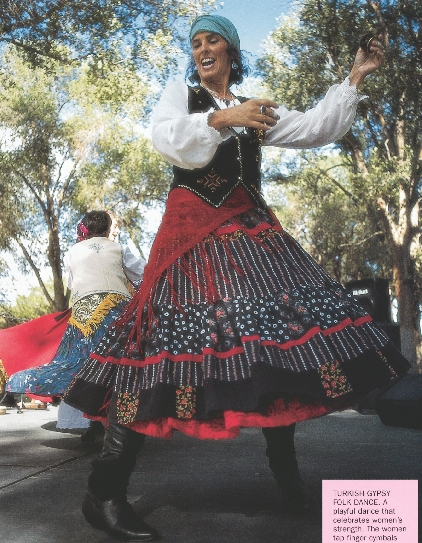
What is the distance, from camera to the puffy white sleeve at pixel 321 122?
85.4 inches

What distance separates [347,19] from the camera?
32.6 feet

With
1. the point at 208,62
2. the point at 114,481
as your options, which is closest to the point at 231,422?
the point at 114,481

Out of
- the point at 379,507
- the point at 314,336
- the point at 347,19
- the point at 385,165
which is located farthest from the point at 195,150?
the point at 385,165

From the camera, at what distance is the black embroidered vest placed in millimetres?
2088

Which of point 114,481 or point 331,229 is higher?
point 331,229

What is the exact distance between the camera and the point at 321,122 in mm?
2209

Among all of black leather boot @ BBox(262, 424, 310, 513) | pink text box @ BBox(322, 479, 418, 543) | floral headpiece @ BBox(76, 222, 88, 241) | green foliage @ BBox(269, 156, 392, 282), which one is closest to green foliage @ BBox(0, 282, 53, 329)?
green foliage @ BBox(269, 156, 392, 282)

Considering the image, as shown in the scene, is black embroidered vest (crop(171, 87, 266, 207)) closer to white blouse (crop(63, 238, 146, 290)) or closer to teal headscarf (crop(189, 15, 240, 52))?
teal headscarf (crop(189, 15, 240, 52))

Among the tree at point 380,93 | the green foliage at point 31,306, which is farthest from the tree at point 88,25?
the green foliage at point 31,306

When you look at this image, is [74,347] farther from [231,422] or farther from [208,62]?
[231,422]

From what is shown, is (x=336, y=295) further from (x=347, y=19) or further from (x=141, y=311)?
(x=347, y=19)

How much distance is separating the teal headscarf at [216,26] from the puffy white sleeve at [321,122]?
329mm

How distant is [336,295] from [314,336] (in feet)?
0.75

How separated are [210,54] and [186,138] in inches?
21.0
